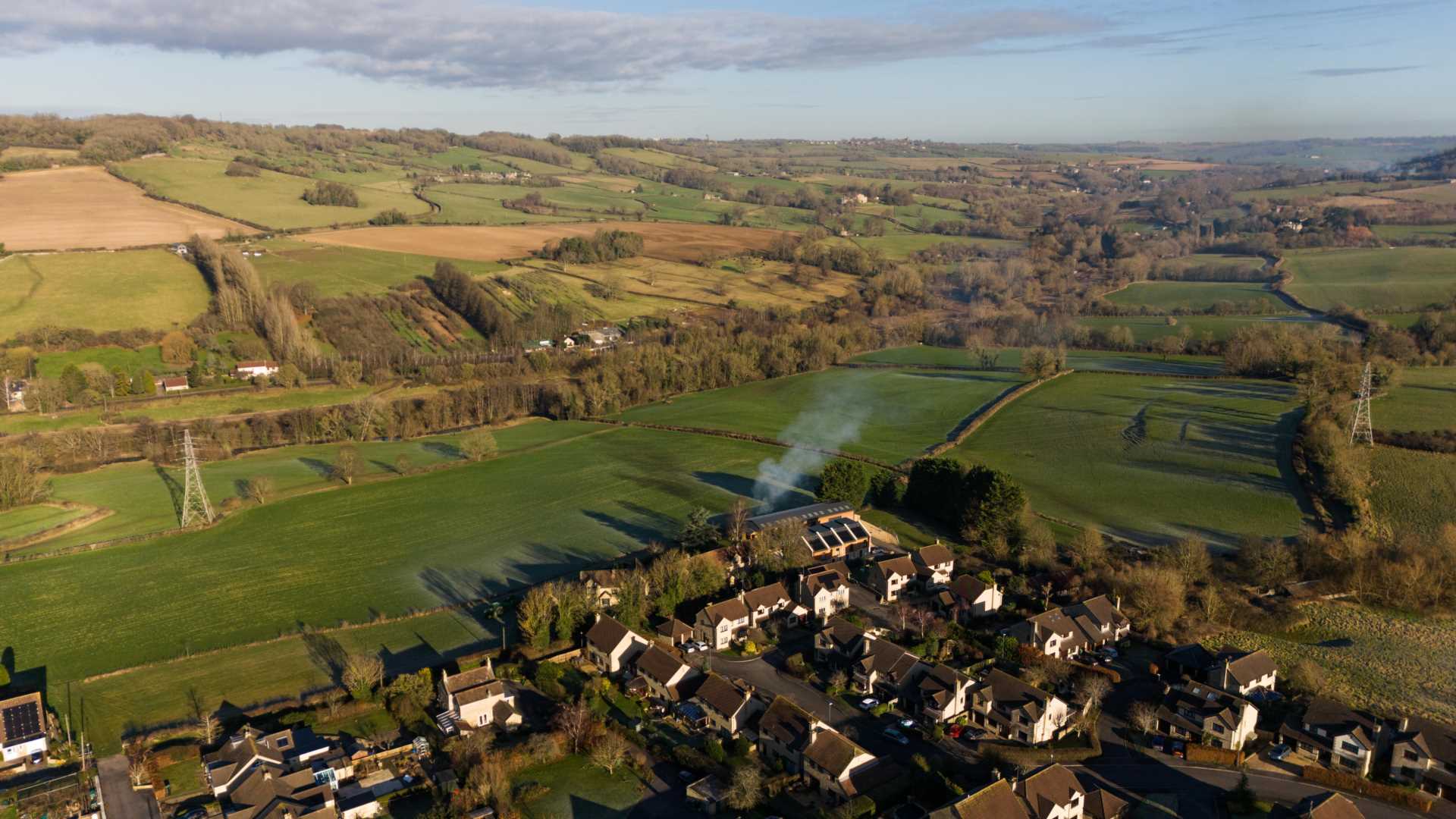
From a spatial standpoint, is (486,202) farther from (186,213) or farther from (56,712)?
(56,712)

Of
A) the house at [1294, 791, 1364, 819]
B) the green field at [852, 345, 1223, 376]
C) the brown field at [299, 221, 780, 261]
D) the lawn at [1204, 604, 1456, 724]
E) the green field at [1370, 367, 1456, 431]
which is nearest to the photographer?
the house at [1294, 791, 1364, 819]

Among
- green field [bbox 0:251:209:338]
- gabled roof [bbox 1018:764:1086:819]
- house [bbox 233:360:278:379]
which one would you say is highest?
green field [bbox 0:251:209:338]

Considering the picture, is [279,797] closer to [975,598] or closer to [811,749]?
[811,749]

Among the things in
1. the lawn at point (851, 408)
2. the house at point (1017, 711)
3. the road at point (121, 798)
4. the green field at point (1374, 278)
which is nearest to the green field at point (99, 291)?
the lawn at point (851, 408)

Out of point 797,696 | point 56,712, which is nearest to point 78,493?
point 56,712

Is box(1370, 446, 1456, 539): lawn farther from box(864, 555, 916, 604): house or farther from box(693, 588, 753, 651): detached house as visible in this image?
box(693, 588, 753, 651): detached house

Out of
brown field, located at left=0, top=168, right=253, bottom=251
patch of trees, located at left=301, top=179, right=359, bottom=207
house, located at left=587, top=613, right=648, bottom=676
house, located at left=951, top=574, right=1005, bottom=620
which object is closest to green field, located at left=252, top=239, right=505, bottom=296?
brown field, located at left=0, top=168, right=253, bottom=251
